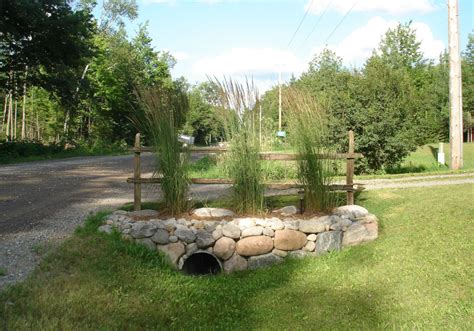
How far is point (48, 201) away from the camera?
370 inches

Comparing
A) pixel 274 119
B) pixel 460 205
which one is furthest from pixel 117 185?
pixel 460 205

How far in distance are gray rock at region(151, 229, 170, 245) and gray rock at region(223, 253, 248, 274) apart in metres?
0.91

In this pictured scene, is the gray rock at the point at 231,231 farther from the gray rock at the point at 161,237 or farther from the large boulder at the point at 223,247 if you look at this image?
the gray rock at the point at 161,237

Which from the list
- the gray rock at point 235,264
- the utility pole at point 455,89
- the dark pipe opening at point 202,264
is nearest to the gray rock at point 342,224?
the gray rock at point 235,264

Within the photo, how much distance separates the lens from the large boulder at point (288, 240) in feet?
23.6

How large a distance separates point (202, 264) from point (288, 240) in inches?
55.6

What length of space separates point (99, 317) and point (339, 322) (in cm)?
215

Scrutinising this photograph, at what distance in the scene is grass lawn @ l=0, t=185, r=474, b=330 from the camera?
4.41 m

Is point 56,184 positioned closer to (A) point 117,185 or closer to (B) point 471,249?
(A) point 117,185

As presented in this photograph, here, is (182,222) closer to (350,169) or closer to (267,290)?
(267,290)

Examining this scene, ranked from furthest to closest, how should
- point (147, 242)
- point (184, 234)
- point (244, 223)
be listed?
point (244, 223)
point (184, 234)
point (147, 242)

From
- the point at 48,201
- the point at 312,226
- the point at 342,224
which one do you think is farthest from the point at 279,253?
the point at 48,201

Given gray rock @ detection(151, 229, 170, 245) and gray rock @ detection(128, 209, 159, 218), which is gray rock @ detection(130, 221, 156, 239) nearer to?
gray rock @ detection(151, 229, 170, 245)

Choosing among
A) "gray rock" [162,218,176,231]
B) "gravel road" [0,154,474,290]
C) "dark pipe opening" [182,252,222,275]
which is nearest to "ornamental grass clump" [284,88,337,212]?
"gravel road" [0,154,474,290]
